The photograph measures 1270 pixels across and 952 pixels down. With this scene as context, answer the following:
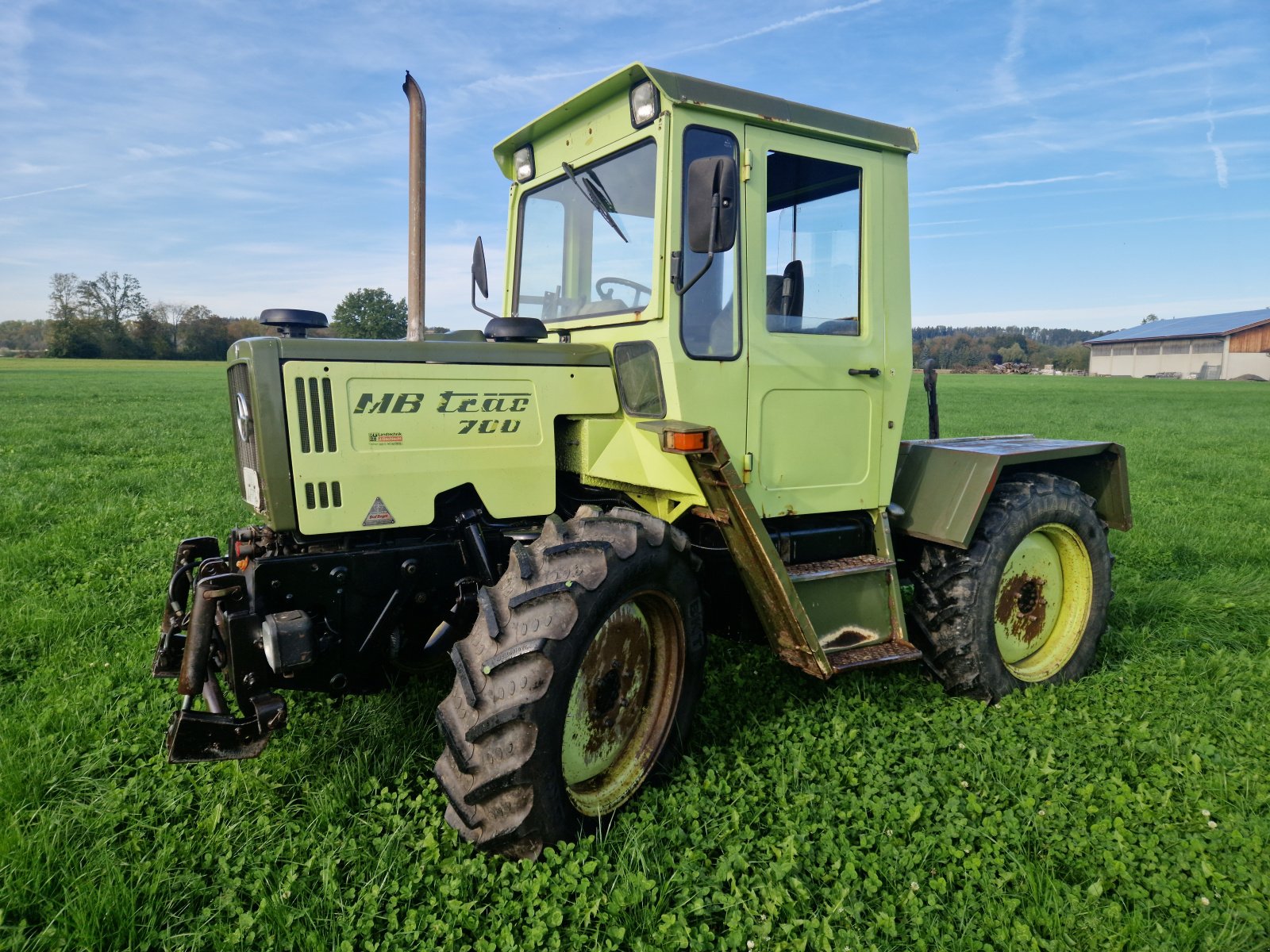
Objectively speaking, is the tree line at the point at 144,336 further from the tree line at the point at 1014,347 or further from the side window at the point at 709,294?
the side window at the point at 709,294

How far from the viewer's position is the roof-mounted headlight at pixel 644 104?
3344 mm

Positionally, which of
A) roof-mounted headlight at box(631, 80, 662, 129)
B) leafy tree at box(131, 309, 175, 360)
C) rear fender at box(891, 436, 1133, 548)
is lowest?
rear fender at box(891, 436, 1133, 548)

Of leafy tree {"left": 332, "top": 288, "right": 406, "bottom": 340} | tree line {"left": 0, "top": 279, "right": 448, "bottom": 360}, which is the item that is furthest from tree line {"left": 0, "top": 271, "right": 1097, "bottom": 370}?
leafy tree {"left": 332, "top": 288, "right": 406, "bottom": 340}

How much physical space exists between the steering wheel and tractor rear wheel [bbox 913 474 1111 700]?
83.1 inches

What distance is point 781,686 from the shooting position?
4352mm

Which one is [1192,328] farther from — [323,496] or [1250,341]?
[323,496]

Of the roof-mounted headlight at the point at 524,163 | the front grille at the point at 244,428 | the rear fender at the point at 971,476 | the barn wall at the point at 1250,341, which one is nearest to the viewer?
the front grille at the point at 244,428

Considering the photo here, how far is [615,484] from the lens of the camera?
384 centimetres

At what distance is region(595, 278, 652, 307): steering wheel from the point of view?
11.6 feet

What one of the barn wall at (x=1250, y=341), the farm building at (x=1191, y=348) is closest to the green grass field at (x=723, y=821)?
the farm building at (x=1191, y=348)

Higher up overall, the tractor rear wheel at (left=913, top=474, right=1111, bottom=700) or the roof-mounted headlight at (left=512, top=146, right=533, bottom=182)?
the roof-mounted headlight at (left=512, top=146, right=533, bottom=182)

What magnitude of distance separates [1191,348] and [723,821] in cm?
8316

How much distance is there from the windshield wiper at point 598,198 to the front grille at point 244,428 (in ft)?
5.49

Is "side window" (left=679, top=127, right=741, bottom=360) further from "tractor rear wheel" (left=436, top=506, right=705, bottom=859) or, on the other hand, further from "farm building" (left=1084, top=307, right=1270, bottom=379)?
"farm building" (left=1084, top=307, right=1270, bottom=379)
